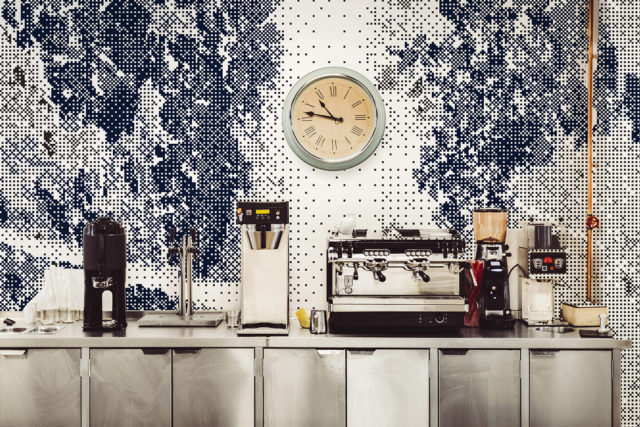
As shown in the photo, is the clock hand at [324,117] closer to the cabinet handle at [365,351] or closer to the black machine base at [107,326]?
the cabinet handle at [365,351]

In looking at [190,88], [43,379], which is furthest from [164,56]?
[43,379]

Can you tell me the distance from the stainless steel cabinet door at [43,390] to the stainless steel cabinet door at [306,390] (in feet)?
3.62

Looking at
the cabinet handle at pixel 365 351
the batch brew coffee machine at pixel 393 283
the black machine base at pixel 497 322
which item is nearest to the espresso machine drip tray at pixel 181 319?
the batch brew coffee machine at pixel 393 283

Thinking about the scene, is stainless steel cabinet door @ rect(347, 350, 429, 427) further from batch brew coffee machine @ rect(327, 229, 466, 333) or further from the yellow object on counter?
the yellow object on counter

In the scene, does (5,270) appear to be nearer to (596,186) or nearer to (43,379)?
(43,379)

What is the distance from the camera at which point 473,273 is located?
340cm

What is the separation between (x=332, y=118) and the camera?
12.2 ft

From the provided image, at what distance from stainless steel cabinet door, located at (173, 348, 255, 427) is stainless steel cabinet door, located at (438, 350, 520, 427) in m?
1.10

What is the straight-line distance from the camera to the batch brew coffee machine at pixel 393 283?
3.12 meters

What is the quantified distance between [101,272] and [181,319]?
0.57 m

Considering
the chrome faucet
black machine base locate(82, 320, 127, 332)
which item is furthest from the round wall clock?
black machine base locate(82, 320, 127, 332)

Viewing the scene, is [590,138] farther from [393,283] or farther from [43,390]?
[43,390]

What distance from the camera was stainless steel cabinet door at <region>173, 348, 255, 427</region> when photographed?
307cm

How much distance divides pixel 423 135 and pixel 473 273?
3.30ft
